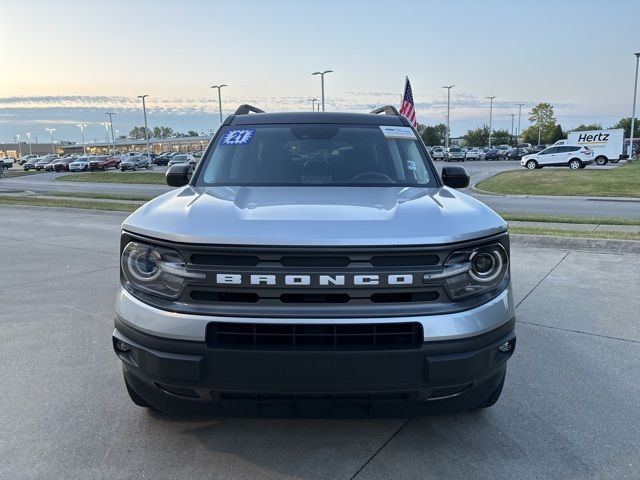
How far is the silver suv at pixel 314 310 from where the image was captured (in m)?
2.24

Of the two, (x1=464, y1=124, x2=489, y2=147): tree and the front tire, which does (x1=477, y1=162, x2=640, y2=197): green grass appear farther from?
(x1=464, y1=124, x2=489, y2=147): tree

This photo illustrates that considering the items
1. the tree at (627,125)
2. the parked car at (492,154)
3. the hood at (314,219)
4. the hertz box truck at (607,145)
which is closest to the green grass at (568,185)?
the hood at (314,219)

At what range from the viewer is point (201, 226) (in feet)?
7.92

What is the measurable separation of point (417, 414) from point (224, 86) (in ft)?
221

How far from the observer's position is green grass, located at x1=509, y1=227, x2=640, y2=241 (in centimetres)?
829

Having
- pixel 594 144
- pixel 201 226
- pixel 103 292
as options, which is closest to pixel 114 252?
pixel 103 292

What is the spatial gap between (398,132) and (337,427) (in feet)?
7.61

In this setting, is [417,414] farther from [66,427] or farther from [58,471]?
[66,427]

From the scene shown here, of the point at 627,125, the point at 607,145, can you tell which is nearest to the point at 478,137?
the point at 627,125

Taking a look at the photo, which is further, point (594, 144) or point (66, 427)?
point (594, 144)

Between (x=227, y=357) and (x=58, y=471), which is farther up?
(x=227, y=357)

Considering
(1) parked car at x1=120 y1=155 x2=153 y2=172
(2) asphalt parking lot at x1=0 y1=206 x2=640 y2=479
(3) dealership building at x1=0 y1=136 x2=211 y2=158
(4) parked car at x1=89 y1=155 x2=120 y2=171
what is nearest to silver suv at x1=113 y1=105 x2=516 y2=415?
(2) asphalt parking lot at x1=0 y1=206 x2=640 y2=479

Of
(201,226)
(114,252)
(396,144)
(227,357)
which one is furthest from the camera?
(114,252)

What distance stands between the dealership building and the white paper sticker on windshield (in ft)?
386
